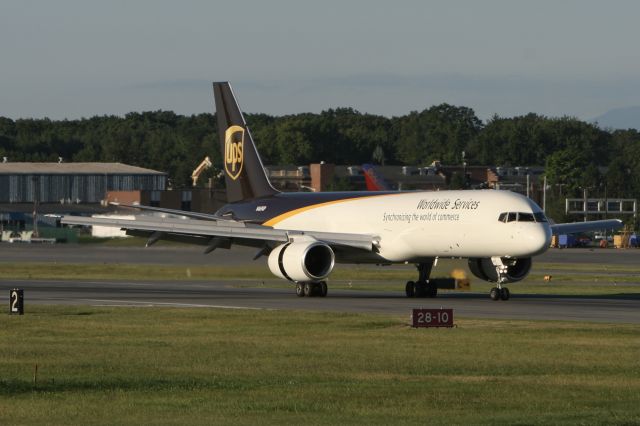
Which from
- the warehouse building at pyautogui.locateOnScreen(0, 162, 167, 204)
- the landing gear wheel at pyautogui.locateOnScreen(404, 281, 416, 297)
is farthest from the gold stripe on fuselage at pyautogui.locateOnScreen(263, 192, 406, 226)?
the warehouse building at pyautogui.locateOnScreen(0, 162, 167, 204)

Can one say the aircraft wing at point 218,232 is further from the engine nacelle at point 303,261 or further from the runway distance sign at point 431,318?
the runway distance sign at point 431,318

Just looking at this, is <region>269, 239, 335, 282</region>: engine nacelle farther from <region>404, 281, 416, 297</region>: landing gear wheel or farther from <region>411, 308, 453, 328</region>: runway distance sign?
<region>411, 308, 453, 328</region>: runway distance sign

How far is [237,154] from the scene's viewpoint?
205 ft

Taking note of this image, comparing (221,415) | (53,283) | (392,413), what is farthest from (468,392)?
(53,283)

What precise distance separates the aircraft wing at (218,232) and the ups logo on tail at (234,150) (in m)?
6.83

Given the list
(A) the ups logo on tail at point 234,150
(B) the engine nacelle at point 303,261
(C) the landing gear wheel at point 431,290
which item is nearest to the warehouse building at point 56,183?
(A) the ups logo on tail at point 234,150

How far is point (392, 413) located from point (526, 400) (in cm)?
275

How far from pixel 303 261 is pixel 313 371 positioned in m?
25.5

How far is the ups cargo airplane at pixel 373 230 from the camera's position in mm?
49500

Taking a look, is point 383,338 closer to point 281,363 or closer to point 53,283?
point 281,363

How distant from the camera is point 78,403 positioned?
22016mm

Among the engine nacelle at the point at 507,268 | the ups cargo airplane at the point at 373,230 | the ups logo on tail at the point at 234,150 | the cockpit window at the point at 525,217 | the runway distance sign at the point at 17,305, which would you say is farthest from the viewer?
the ups logo on tail at the point at 234,150

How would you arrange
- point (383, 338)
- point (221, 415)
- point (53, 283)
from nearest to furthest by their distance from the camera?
point (221, 415)
point (383, 338)
point (53, 283)

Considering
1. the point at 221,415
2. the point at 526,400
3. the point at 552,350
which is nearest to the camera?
the point at 221,415
